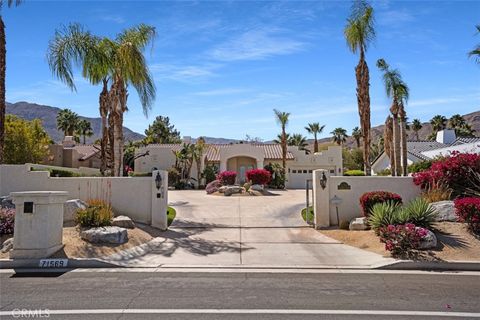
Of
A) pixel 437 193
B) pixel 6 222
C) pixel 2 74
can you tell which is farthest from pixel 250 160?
pixel 6 222

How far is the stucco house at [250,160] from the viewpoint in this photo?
4027cm

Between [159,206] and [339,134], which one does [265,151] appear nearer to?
[159,206]

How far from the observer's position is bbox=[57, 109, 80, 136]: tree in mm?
72844

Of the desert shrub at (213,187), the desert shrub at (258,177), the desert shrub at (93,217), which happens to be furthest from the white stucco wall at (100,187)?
the desert shrub at (258,177)

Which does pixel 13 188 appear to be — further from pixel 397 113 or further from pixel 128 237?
pixel 397 113

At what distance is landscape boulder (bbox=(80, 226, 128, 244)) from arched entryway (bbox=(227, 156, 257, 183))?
2918cm

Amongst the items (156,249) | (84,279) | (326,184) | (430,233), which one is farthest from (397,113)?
(84,279)

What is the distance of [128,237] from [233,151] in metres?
28.0

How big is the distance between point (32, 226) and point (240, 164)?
3168 centimetres

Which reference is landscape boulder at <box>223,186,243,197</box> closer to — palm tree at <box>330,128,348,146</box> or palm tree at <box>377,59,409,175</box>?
palm tree at <box>377,59,409,175</box>

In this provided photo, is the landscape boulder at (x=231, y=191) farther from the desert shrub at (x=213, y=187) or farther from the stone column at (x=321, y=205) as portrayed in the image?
the stone column at (x=321, y=205)

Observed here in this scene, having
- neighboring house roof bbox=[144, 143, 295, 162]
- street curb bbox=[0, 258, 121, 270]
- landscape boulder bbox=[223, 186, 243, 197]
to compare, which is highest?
neighboring house roof bbox=[144, 143, 295, 162]

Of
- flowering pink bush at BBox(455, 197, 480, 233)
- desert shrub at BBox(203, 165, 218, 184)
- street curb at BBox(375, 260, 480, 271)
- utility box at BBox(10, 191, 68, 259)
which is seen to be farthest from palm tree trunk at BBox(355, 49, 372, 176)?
desert shrub at BBox(203, 165, 218, 184)

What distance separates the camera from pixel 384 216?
1234 centimetres
